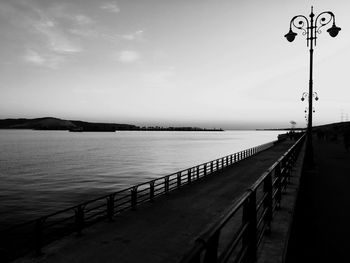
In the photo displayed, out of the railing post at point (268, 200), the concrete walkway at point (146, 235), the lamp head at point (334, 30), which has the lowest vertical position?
the concrete walkway at point (146, 235)

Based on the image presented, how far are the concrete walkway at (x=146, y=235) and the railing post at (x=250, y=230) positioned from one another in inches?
63.7

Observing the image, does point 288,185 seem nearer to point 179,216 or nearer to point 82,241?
point 179,216

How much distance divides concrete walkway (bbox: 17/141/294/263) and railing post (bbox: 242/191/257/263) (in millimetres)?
1618

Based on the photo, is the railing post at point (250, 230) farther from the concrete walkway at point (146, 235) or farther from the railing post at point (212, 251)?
the concrete walkway at point (146, 235)

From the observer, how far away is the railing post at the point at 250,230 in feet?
12.3

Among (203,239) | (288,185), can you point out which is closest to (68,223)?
(288,185)

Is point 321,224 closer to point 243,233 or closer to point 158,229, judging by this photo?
point 158,229

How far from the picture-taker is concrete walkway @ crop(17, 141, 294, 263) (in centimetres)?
832

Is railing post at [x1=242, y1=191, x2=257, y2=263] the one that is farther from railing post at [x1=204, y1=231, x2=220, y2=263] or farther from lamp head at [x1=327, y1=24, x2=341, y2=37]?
lamp head at [x1=327, y1=24, x2=341, y2=37]

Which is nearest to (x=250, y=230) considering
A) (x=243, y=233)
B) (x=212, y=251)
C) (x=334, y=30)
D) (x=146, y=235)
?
(x=243, y=233)

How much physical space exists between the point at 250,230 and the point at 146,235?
266 inches

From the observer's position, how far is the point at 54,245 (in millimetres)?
9305

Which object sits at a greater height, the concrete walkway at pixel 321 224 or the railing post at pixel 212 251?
the railing post at pixel 212 251

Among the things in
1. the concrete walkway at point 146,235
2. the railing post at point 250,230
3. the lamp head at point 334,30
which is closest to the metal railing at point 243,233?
the railing post at point 250,230
